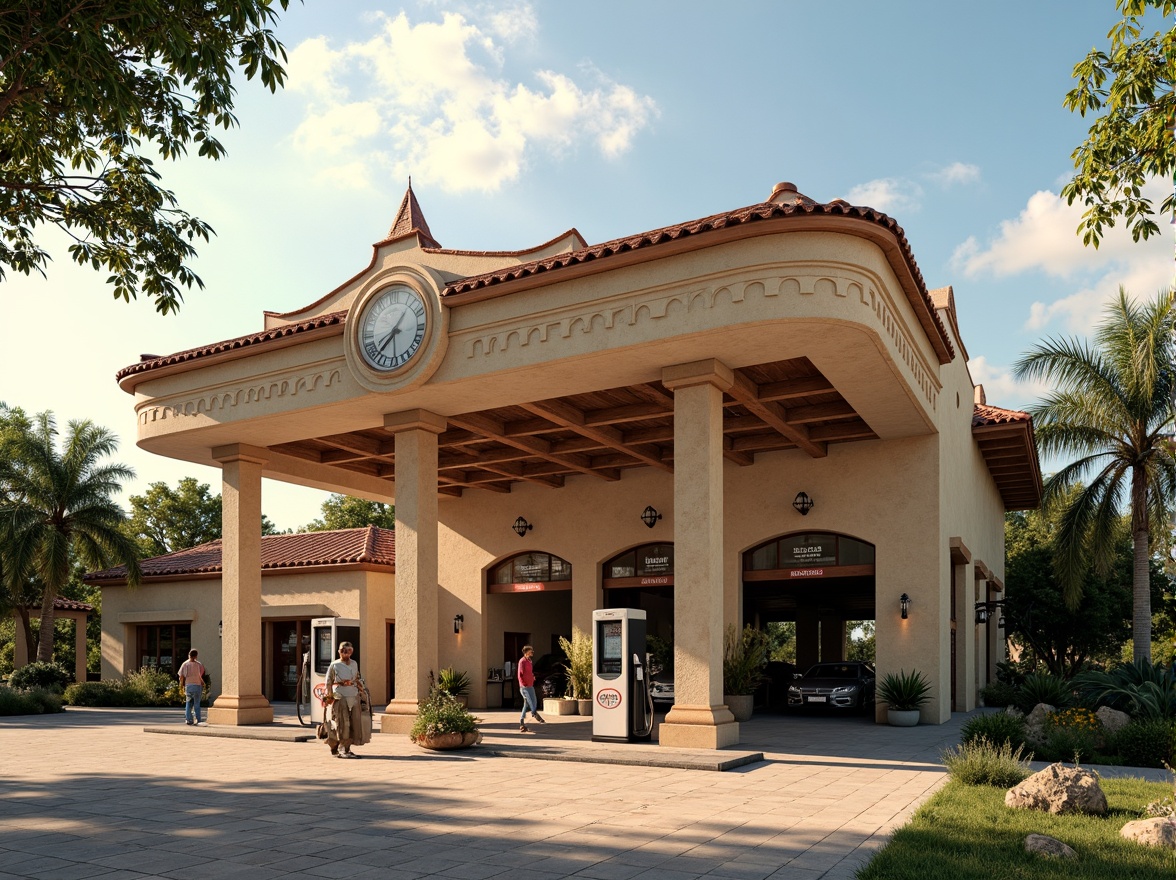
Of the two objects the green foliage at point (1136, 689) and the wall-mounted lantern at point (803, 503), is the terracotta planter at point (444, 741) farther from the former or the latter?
the green foliage at point (1136, 689)

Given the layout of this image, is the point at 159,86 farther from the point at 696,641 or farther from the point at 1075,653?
the point at 1075,653

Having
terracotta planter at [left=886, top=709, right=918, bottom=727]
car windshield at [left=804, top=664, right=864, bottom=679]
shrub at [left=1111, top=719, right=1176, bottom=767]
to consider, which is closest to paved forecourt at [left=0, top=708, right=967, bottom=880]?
shrub at [left=1111, top=719, right=1176, bottom=767]

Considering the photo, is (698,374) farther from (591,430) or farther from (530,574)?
(530,574)

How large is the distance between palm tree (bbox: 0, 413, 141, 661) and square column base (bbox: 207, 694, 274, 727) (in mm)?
13880

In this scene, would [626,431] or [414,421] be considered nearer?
[414,421]

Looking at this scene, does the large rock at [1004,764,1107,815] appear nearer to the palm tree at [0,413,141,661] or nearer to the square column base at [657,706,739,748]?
the square column base at [657,706,739,748]

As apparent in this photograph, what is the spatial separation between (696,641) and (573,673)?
7750 millimetres

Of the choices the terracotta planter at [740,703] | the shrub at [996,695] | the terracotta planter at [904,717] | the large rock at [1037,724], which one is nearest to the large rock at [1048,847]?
the large rock at [1037,724]

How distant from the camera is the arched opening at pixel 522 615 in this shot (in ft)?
77.2

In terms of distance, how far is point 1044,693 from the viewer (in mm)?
16734

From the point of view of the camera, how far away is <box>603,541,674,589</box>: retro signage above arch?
21.5m

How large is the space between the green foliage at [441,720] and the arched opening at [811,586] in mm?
8246

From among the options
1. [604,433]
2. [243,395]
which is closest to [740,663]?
[604,433]

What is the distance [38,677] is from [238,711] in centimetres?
1438
